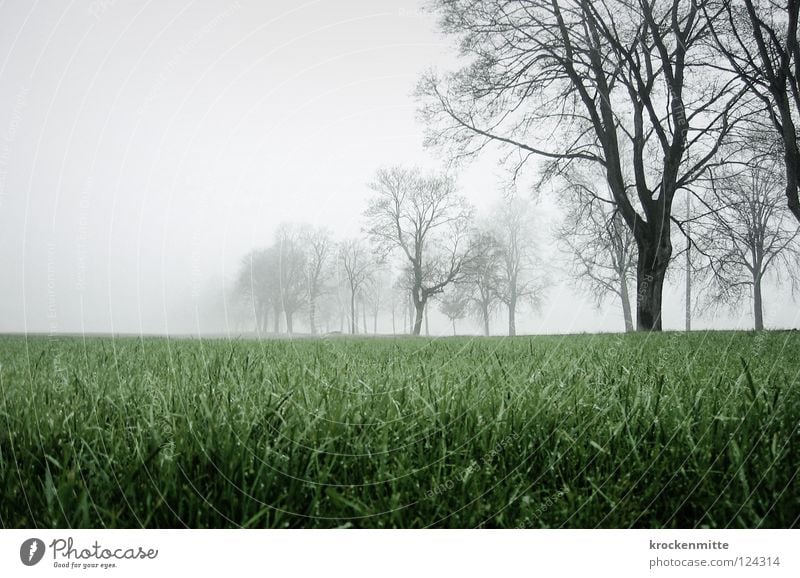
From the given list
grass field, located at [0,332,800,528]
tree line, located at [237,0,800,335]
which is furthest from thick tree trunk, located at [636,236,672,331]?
grass field, located at [0,332,800,528]

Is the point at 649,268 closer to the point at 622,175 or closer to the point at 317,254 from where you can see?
the point at 622,175

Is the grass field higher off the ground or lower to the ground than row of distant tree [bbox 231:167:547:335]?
lower

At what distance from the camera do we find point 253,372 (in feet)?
7.27

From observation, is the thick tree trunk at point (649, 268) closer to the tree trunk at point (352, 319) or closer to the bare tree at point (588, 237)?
the bare tree at point (588, 237)

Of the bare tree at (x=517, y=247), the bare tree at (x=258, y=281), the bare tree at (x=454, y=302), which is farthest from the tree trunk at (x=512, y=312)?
the bare tree at (x=258, y=281)

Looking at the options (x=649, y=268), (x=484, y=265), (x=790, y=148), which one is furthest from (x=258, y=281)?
(x=790, y=148)

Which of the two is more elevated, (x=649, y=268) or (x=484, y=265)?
(x=484, y=265)

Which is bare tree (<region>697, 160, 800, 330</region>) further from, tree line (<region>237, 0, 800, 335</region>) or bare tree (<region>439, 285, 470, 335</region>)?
bare tree (<region>439, 285, 470, 335</region>)

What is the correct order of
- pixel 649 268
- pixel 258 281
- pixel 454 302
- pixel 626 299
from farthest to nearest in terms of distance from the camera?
pixel 454 302
pixel 626 299
pixel 258 281
pixel 649 268

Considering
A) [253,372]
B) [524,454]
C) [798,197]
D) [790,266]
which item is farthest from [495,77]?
[524,454]

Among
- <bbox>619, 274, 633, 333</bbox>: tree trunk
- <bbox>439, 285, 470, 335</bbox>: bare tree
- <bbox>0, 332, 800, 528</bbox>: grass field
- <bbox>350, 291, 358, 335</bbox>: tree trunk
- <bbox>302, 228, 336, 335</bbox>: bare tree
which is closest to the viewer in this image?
<bbox>0, 332, 800, 528</bbox>: grass field

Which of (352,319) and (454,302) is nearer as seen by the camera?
(352,319)

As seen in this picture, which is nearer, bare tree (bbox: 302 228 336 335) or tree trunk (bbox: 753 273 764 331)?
tree trunk (bbox: 753 273 764 331)
